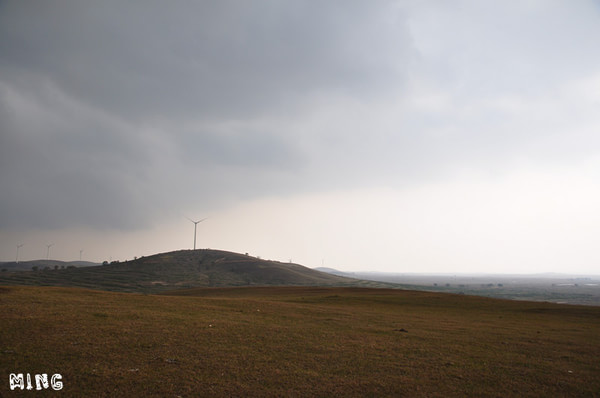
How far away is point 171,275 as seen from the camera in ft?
433

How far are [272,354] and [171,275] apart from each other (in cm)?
12893

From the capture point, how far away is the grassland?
437 inches

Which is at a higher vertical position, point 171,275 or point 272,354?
point 272,354

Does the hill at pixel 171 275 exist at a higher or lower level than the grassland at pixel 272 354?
lower

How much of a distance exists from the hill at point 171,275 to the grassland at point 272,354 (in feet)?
271

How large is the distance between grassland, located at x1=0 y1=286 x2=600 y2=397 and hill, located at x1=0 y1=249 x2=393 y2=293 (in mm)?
82474

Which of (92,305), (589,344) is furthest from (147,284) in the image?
(589,344)

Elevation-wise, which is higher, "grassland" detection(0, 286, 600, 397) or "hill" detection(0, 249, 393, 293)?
"grassland" detection(0, 286, 600, 397)

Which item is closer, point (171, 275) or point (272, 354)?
point (272, 354)

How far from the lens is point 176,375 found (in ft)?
37.5

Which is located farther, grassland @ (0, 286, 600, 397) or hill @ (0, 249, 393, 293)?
hill @ (0, 249, 393, 293)

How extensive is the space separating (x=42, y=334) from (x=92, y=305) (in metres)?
8.31

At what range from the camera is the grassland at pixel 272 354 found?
36.4 feet

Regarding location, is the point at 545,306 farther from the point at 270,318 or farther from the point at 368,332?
the point at 270,318
